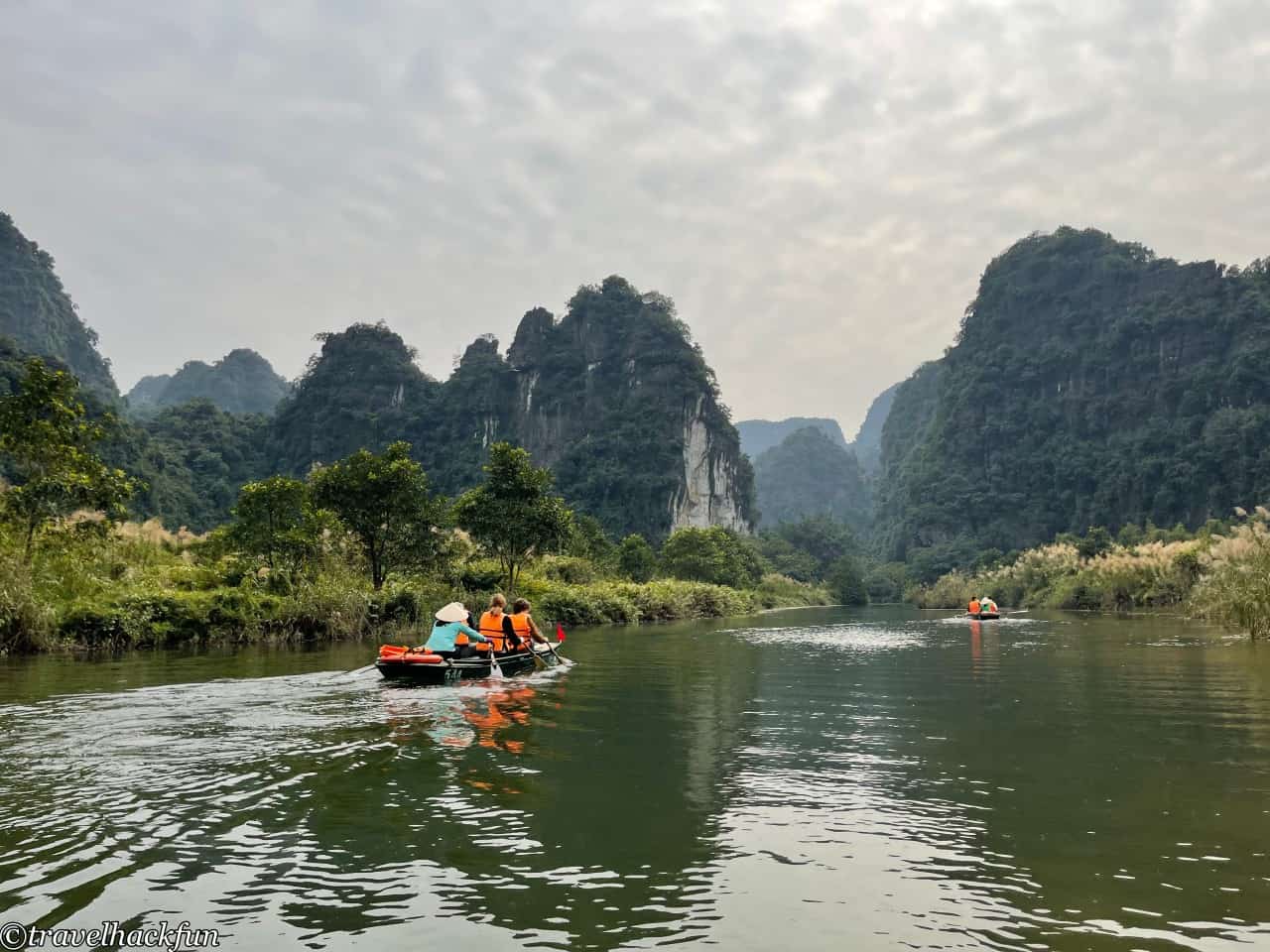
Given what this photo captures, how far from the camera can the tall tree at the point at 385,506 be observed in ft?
76.8

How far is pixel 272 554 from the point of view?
854 inches

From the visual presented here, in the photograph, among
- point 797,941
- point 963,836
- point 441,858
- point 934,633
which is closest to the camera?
point 797,941

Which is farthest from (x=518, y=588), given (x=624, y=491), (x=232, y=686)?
(x=624, y=491)

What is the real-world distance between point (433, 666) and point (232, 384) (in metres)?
123

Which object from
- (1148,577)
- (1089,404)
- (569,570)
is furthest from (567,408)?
(1148,577)

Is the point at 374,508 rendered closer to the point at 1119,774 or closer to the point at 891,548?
the point at 1119,774

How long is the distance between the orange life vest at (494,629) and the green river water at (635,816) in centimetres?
225

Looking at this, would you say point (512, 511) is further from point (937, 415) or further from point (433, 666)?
point (937, 415)

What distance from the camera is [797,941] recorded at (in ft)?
12.0

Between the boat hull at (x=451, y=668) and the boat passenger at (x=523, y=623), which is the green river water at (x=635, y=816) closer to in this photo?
the boat hull at (x=451, y=668)

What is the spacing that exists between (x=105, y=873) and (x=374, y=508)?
64.6 ft

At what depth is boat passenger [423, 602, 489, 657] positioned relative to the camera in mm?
12031

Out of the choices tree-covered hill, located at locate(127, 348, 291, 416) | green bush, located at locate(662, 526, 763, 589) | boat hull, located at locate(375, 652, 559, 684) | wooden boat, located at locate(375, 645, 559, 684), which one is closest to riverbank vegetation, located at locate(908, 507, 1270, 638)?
boat hull, located at locate(375, 652, 559, 684)
